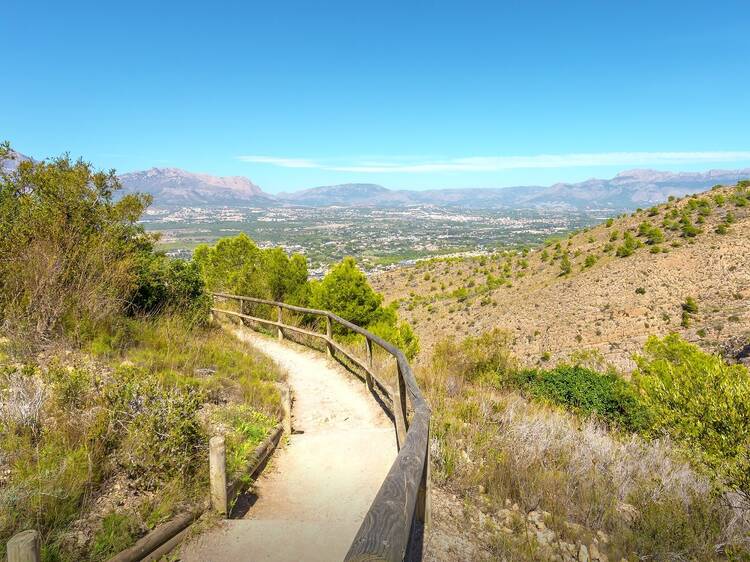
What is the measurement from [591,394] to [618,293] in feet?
72.0

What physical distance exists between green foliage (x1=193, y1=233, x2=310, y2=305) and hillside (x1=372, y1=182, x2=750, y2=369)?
1417 cm

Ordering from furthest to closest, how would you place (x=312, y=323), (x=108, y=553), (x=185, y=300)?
(x=312, y=323)
(x=185, y=300)
(x=108, y=553)

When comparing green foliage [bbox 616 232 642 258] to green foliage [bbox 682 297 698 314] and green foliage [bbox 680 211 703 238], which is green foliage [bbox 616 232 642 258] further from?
green foliage [bbox 682 297 698 314]

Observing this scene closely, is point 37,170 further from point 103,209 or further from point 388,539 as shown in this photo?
point 388,539

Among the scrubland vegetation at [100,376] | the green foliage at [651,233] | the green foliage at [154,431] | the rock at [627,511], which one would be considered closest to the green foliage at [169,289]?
the scrubland vegetation at [100,376]

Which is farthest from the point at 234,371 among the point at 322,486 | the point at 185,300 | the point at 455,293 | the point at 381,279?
the point at 381,279

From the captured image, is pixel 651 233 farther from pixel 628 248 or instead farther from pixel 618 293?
pixel 618 293

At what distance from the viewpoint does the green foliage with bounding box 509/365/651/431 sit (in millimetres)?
9875

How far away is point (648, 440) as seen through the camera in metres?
7.79

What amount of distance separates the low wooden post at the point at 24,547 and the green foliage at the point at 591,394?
936 centimetres

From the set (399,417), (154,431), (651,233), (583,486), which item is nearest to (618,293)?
Answer: (651,233)

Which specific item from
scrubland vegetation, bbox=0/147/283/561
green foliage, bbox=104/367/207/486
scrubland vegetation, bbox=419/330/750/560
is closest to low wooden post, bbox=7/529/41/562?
scrubland vegetation, bbox=0/147/283/561

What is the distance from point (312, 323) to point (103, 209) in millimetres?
9110

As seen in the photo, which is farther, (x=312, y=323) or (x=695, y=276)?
(x=695, y=276)
